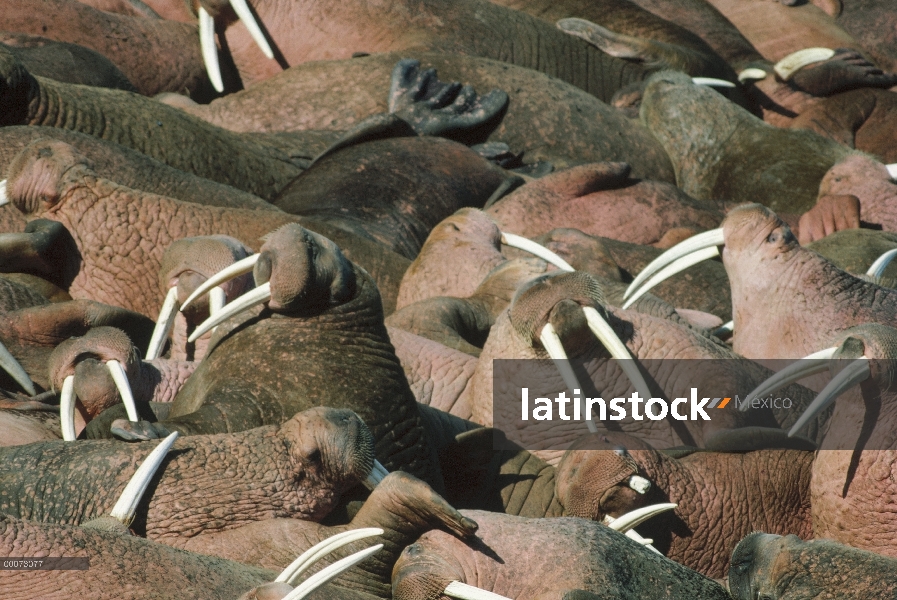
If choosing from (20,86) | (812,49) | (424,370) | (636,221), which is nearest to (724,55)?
(812,49)

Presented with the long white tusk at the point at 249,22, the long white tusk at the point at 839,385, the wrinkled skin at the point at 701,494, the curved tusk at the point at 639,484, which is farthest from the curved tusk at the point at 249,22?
the long white tusk at the point at 839,385

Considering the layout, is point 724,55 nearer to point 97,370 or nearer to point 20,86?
point 20,86

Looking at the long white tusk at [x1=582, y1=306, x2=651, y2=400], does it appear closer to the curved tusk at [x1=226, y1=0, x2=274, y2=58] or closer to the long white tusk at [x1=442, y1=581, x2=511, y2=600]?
the long white tusk at [x1=442, y1=581, x2=511, y2=600]

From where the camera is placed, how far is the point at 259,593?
3.28 metres

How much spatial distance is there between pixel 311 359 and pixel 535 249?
2.68 m

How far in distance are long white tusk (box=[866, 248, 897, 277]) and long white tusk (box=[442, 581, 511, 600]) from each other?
12.3 ft

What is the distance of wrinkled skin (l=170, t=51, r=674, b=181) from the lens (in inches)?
401

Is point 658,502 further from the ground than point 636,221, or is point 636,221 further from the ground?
point 658,502

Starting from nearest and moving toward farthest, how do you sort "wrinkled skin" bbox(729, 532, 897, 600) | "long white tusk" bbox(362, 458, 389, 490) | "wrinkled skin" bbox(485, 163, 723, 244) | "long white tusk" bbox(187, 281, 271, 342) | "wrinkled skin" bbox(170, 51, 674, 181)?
"wrinkled skin" bbox(729, 532, 897, 600), "long white tusk" bbox(362, 458, 389, 490), "long white tusk" bbox(187, 281, 271, 342), "wrinkled skin" bbox(485, 163, 723, 244), "wrinkled skin" bbox(170, 51, 674, 181)

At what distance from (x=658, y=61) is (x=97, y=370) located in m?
7.98

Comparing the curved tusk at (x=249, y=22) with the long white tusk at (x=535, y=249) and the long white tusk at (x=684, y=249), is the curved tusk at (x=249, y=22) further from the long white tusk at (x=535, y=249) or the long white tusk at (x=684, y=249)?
the long white tusk at (x=684, y=249)

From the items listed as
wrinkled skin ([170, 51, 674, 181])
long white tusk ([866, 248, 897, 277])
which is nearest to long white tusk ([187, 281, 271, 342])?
long white tusk ([866, 248, 897, 277])

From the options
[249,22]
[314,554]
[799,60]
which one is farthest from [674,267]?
[799,60]

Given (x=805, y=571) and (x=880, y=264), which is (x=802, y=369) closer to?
(x=805, y=571)
